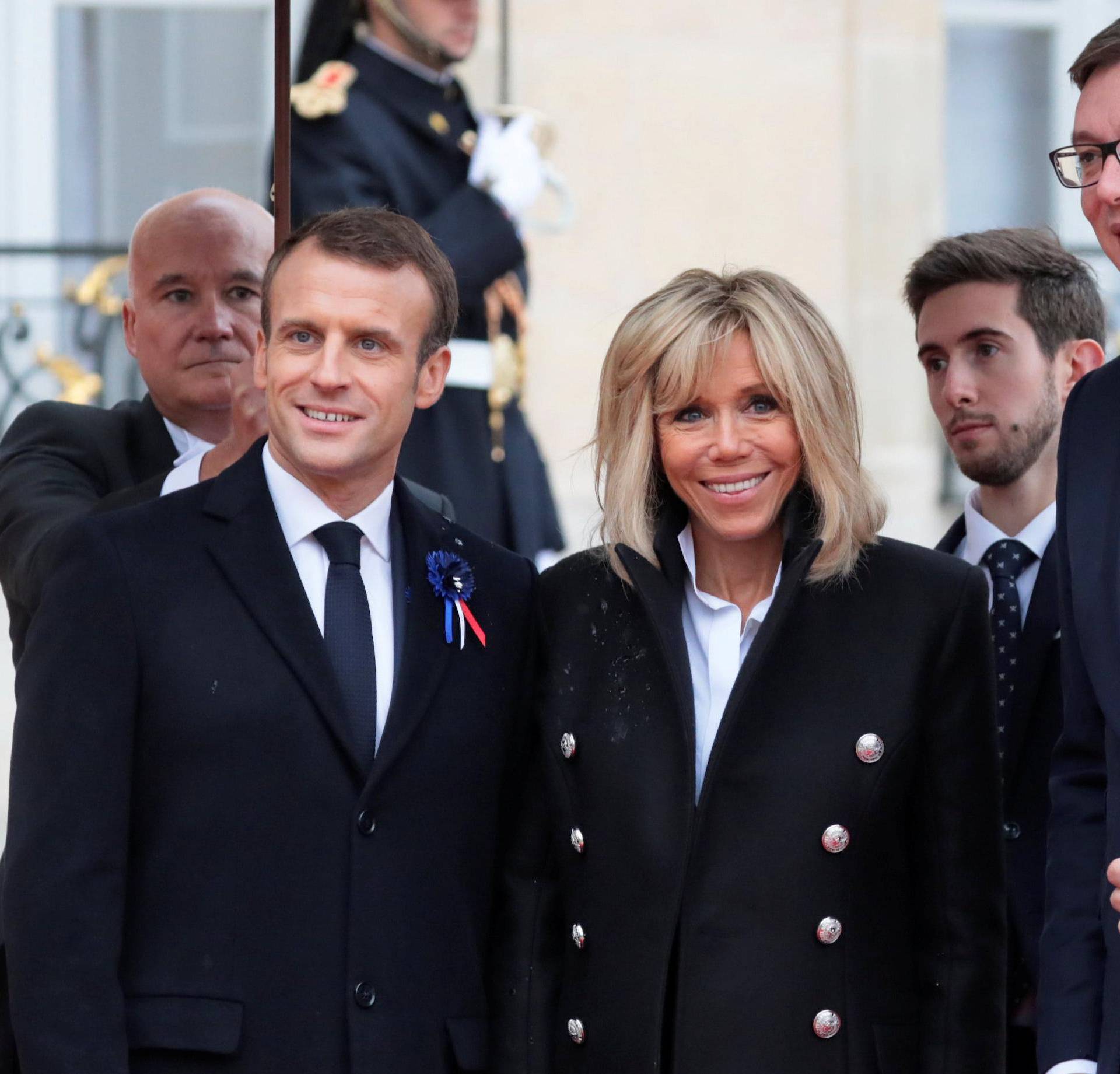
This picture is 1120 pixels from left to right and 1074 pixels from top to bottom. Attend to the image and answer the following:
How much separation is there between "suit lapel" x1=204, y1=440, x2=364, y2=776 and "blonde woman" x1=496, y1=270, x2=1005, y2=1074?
0.39 meters

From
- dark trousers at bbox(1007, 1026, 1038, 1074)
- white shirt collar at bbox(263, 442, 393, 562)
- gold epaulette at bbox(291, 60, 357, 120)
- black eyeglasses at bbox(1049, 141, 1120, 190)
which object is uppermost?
gold epaulette at bbox(291, 60, 357, 120)

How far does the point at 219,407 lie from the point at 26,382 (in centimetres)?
343

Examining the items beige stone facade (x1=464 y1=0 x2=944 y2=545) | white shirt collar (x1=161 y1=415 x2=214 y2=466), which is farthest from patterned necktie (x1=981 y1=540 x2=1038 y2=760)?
beige stone facade (x1=464 y1=0 x2=944 y2=545)

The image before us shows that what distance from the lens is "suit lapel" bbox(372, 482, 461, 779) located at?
282 cm

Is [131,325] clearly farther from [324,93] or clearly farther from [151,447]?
[324,93]

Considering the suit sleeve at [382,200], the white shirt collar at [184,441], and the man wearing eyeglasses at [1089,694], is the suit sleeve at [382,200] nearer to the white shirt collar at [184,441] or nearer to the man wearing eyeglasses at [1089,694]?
the white shirt collar at [184,441]

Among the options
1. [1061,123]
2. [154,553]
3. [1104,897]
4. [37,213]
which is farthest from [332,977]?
[1061,123]

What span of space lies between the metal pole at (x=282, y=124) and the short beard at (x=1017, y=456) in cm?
119

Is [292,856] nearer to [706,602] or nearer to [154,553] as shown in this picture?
[154,553]

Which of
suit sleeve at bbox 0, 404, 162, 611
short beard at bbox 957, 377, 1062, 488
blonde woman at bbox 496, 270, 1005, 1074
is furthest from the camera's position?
short beard at bbox 957, 377, 1062, 488

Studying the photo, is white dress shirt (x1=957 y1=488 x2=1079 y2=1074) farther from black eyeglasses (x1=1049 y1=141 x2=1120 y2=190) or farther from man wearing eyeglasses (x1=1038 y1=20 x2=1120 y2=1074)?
black eyeglasses (x1=1049 y1=141 x2=1120 y2=190)

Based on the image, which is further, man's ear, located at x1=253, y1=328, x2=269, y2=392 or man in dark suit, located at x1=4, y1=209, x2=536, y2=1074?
man's ear, located at x1=253, y1=328, x2=269, y2=392

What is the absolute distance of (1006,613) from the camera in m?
3.36

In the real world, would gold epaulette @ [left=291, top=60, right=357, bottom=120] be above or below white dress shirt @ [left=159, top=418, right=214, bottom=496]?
above
